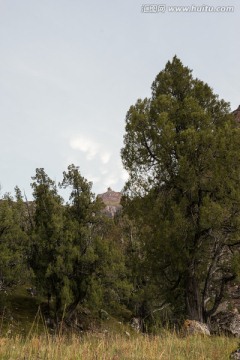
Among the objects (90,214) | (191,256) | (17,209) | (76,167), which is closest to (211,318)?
(191,256)

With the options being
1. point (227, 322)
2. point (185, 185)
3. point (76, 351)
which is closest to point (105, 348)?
point (76, 351)

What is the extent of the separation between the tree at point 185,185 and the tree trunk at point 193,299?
1.8 inches

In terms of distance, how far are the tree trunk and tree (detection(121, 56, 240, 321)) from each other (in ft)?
0.15

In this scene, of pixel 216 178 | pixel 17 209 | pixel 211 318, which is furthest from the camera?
pixel 17 209

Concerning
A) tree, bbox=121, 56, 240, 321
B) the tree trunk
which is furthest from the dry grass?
the tree trunk

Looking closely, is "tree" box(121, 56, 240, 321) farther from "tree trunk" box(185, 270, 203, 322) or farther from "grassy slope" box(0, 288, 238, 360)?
"grassy slope" box(0, 288, 238, 360)

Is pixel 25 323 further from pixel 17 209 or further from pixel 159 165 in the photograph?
pixel 159 165

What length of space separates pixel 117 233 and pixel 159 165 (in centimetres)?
3015

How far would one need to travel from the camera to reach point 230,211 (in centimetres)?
1700

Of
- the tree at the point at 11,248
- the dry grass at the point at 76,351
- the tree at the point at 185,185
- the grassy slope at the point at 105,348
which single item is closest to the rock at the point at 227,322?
the tree at the point at 185,185

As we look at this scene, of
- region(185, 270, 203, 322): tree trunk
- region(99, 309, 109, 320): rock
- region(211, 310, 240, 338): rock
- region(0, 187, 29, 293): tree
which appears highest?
region(0, 187, 29, 293): tree

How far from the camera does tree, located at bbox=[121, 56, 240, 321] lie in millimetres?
16859

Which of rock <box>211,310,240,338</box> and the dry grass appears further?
rock <box>211,310,240,338</box>

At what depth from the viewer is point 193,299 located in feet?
60.2
